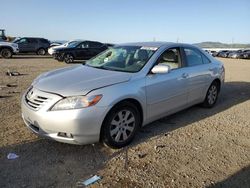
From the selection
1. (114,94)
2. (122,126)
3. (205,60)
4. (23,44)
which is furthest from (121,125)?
(23,44)

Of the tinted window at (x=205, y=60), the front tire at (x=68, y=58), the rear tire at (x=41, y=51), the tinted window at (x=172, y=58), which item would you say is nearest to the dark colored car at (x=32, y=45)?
the rear tire at (x=41, y=51)

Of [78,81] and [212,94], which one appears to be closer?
[78,81]

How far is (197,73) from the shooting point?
5.79 m

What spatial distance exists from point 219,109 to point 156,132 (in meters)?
2.38

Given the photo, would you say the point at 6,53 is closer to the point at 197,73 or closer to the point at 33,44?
the point at 33,44

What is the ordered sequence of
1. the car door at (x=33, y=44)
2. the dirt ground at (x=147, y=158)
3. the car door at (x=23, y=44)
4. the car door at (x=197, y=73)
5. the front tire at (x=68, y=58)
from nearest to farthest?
the dirt ground at (x=147, y=158), the car door at (x=197, y=73), the front tire at (x=68, y=58), the car door at (x=23, y=44), the car door at (x=33, y=44)

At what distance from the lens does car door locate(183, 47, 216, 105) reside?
18.5 feet

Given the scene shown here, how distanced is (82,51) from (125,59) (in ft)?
49.2

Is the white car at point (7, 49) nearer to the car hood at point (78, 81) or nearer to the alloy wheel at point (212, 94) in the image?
the car hood at point (78, 81)

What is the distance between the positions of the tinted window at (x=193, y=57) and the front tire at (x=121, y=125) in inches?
78.5

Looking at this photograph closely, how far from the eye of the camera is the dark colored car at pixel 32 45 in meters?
24.1

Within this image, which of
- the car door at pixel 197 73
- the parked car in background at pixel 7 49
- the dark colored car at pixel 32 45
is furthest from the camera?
the dark colored car at pixel 32 45

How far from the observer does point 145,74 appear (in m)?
4.53

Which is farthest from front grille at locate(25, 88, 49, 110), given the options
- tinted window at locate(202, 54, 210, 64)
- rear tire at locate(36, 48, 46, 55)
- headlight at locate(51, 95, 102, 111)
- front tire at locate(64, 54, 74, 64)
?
rear tire at locate(36, 48, 46, 55)
